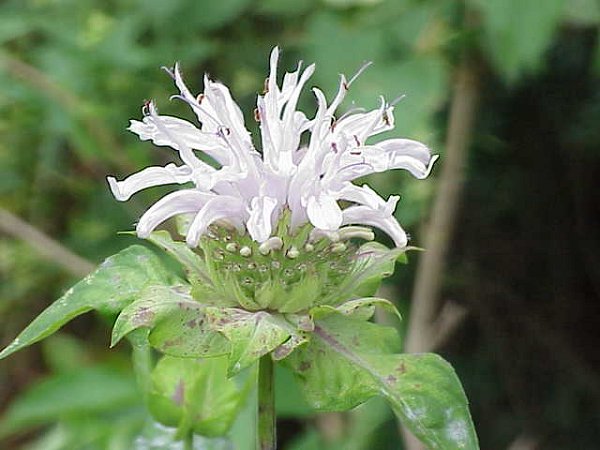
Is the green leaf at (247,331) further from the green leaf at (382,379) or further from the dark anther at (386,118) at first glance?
the dark anther at (386,118)

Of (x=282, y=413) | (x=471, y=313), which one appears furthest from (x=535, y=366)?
(x=282, y=413)

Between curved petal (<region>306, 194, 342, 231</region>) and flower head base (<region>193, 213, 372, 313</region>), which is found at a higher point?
curved petal (<region>306, 194, 342, 231</region>)

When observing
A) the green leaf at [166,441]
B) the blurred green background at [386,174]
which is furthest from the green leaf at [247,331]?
the blurred green background at [386,174]

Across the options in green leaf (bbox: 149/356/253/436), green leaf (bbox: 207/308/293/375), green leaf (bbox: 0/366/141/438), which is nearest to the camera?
green leaf (bbox: 207/308/293/375)

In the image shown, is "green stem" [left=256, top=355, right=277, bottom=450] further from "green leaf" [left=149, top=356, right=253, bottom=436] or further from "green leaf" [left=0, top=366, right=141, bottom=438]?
"green leaf" [left=0, top=366, right=141, bottom=438]

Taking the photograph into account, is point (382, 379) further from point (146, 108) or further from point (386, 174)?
point (386, 174)

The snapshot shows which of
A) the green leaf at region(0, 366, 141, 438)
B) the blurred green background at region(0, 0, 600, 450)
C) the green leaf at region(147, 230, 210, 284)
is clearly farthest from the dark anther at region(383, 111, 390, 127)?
the green leaf at region(0, 366, 141, 438)

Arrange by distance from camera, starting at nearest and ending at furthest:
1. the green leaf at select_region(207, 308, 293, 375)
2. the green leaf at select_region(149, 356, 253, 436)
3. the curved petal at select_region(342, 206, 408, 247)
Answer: the green leaf at select_region(207, 308, 293, 375), the curved petal at select_region(342, 206, 408, 247), the green leaf at select_region(149, 356, 253, 436)
